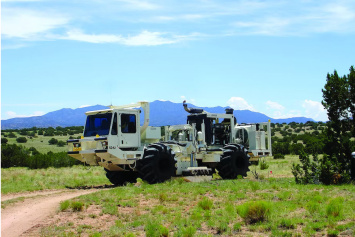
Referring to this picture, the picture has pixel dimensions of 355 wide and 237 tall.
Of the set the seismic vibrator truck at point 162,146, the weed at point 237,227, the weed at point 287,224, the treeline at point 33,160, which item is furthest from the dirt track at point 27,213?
the treeline at point 33,160

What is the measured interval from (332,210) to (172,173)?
9.73 m

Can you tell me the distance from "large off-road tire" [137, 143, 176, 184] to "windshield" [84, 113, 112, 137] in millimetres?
1960

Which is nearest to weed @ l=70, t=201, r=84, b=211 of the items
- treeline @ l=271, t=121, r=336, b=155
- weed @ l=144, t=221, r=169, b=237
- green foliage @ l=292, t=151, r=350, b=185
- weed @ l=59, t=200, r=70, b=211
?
weed @ l=59, t=200, r=70, b=211

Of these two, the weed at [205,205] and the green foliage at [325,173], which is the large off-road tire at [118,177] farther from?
the weed at [205,205]

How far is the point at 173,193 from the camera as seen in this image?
16656mm

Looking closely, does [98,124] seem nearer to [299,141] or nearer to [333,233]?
[333,233]

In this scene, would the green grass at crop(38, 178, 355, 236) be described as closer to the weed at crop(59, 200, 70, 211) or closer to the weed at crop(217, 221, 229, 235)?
the weed at crop(217, 221, 229, 235)

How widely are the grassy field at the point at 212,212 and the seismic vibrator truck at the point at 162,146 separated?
9.11 feet

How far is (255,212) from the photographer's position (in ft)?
39.4

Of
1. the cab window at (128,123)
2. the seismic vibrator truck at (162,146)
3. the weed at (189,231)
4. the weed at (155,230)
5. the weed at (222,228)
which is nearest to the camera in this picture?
the weed at (189,231)

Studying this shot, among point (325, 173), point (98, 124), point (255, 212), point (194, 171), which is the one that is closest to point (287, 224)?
point (255, 212)

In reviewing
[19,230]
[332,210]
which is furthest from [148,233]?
[332,210]

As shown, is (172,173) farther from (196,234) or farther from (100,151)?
(196,234)

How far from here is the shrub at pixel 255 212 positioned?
12.0 m
